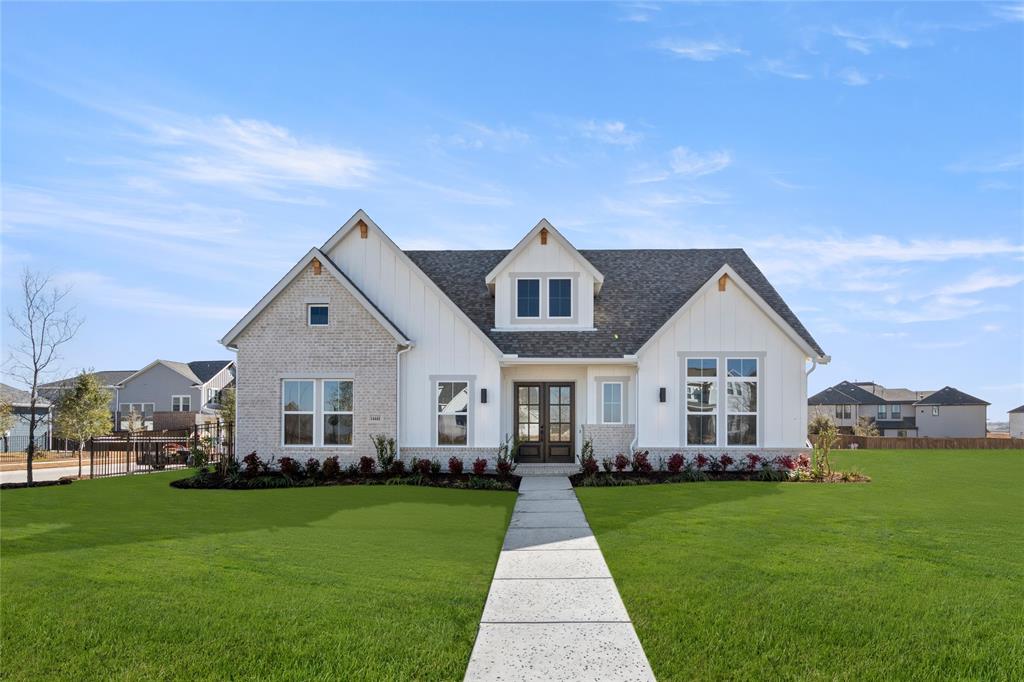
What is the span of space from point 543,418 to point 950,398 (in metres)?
62.5

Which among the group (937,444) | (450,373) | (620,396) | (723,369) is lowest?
(937,444)

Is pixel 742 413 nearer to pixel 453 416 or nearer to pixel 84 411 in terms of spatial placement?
pixel 453 416

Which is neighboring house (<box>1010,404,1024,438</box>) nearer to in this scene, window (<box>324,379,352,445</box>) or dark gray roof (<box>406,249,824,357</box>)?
dark gray roof (<box>406,249,824,357</box>)

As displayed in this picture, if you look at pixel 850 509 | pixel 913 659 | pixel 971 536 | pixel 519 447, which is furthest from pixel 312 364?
pixel 913 659

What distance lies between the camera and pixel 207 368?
6762 cm

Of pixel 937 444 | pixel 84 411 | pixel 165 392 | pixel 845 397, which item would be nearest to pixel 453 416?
pixel 84 411

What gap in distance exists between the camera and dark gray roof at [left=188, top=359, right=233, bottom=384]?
2591 inches

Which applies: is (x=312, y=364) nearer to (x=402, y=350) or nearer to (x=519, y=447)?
(x=402, y=350)

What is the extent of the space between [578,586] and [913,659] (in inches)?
130

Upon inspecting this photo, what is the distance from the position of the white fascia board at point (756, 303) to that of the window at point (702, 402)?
48.1 inches

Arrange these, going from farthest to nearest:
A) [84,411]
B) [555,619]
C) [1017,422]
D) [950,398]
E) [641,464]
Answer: [1017,422] < [950,398] < [84,411] < [641,464] < [555,619]

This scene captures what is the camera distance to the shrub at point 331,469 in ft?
64.2

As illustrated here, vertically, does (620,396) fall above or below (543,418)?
above

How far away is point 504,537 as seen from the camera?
1120 cm
